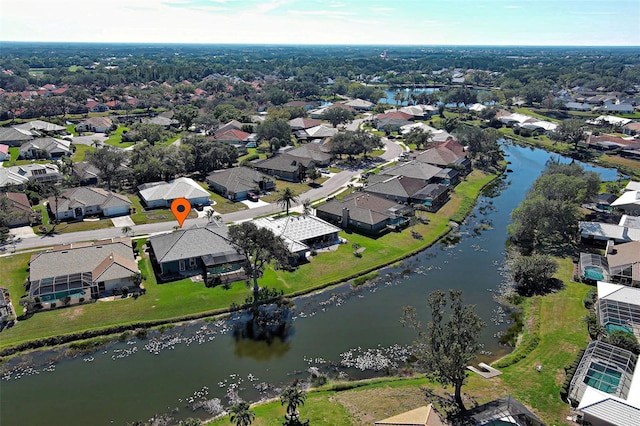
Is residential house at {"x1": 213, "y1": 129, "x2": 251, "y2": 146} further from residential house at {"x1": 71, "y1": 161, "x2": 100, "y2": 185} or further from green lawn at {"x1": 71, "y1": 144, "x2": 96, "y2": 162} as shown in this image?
residential house at {"x1": 71, "y1": 161, "x2": 100, "y2": 185}

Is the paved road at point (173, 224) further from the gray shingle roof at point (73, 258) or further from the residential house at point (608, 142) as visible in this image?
the residential house at point (608, 142)

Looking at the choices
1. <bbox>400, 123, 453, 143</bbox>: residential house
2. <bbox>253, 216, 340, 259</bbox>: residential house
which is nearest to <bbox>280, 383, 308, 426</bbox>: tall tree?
<bbox>253, 216, 340, 259</bbox>: residential house

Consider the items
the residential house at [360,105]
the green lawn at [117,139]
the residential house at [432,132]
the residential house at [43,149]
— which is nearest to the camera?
the residential house at [43,149]

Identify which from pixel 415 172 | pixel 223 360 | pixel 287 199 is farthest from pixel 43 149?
pixel 223 360

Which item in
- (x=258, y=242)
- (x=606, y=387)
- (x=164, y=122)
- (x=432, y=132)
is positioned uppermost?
(x=258, y=242)

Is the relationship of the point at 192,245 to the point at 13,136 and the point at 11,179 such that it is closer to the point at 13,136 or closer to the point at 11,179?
the point at 11,179

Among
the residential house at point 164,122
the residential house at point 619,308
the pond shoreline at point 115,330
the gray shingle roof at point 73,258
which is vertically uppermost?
the residential house at point 164,122

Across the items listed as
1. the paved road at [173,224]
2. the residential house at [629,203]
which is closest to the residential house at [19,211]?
the paved road at [173,224]
